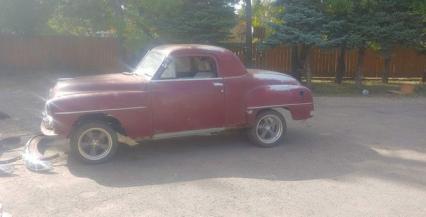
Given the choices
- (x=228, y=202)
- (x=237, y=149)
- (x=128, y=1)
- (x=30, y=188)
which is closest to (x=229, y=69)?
(x=237, y=149)

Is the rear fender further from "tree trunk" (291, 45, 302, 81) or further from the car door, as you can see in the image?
"tree trunk" (291, 45, 302, 81)

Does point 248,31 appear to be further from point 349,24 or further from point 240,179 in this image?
point 240,179

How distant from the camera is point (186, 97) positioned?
7066mm

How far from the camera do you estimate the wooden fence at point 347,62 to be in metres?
19.6

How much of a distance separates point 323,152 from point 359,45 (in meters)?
8.52

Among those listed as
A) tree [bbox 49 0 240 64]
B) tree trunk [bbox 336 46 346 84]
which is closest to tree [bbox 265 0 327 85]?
tree [bbox 49 0 240 64]

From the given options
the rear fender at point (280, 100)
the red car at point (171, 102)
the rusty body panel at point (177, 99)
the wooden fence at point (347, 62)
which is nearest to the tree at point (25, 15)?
the wooden fence at point (347, 62)

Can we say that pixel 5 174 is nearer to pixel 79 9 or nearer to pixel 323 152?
pixel 323 152

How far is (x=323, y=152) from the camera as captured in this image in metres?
7.38

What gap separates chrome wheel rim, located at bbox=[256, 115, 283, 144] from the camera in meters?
7.77

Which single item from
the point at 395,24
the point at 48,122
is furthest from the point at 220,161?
the point at 395,24

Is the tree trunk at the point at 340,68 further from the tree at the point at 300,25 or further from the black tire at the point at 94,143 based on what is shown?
the black tire at the point at 94,143

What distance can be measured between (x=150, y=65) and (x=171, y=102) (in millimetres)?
861

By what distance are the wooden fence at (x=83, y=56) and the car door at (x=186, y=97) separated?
469 inches
